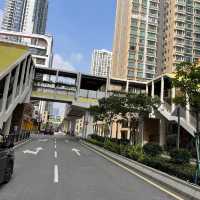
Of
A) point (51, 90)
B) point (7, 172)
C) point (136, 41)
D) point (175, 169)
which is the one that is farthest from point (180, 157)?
point (136, 41)

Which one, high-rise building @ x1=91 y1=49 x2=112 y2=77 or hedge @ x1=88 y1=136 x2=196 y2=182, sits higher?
high-rise building @ x1=91 y1=49 x2=112 y2=77

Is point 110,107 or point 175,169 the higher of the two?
point 110,107

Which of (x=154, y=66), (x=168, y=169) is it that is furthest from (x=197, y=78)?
(x=154, y=66)

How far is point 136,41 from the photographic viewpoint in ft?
339

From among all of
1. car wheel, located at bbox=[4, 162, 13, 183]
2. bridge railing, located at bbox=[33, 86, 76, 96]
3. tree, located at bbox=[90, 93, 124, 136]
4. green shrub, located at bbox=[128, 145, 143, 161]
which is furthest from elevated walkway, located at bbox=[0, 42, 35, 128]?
car wheel, located at bbox=[4, 162, 13, 183]

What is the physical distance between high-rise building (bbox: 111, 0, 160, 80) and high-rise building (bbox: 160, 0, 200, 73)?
16.3 ft

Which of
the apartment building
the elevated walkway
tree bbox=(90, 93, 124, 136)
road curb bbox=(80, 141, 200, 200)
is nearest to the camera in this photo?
road curb bbox=(80, 141, 200, 200)

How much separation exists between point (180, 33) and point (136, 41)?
14.6 m

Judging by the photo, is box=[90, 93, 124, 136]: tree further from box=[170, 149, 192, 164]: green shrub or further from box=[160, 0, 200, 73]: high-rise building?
box=[160, 0, 200, 73]: high-rise building

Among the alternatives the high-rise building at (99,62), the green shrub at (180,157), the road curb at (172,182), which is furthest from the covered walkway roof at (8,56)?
the high-rise building at (99,62)

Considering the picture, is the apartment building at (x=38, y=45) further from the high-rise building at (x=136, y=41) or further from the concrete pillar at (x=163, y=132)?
the concrete pillar at (x=163, y=132)

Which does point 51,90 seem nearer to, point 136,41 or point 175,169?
point 175,169

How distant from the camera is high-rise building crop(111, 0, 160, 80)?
102 m

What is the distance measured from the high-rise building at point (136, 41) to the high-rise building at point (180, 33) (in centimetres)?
496
